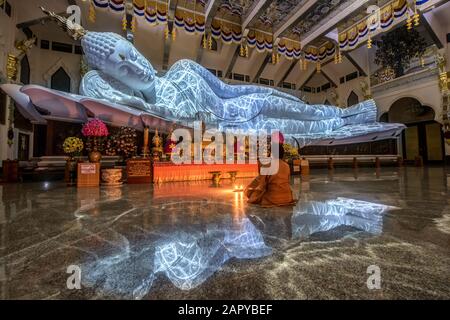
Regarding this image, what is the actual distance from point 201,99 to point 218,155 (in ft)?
7.36

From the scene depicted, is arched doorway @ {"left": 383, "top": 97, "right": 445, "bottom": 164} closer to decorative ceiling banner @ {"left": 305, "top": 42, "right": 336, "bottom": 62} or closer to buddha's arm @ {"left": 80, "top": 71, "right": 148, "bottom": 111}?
decorative ceiling banner @ {"left": 305, "top": 42, "right": 336, "bottom": 62}

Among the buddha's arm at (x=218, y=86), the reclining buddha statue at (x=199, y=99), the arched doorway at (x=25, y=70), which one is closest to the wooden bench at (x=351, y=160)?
the reclining buddha statue at (x=199, y=99)

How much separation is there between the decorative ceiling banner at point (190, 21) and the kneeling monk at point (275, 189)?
321 inches

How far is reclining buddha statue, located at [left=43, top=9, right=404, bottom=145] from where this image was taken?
4750 mm

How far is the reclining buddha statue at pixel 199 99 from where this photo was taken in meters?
4.75

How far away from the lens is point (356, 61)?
11.3 metres

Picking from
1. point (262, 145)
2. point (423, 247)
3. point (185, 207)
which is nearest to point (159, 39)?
point (262, 145)

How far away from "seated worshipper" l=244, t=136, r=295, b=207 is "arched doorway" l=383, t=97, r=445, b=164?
11685 mm

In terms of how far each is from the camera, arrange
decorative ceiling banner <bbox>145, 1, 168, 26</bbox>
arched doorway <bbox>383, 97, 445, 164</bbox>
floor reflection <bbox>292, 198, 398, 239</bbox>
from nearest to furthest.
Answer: floor reflection <bbox>292, 198, 398, 239</bbox>
decorative ceiling banner <bbox>145, 1, 168, 26</bbox>
arched doorway <bbox>383, 97, 445, 164</bbox>

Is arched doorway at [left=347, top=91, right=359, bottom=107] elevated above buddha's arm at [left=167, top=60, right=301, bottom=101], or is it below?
above

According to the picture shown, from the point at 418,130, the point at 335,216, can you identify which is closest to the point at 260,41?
the point at 418,130

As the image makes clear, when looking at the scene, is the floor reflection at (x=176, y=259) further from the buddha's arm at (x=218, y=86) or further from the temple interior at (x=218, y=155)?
the buddha's arm at (x=218, y=86)

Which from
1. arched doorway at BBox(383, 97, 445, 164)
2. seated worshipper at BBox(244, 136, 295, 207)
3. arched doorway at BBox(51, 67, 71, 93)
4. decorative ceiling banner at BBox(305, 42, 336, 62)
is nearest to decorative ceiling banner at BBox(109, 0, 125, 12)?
arched doorway at BBox(51, 67, 71, 93)

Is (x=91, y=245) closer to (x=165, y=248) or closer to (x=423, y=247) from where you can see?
(x=165, y=248)
